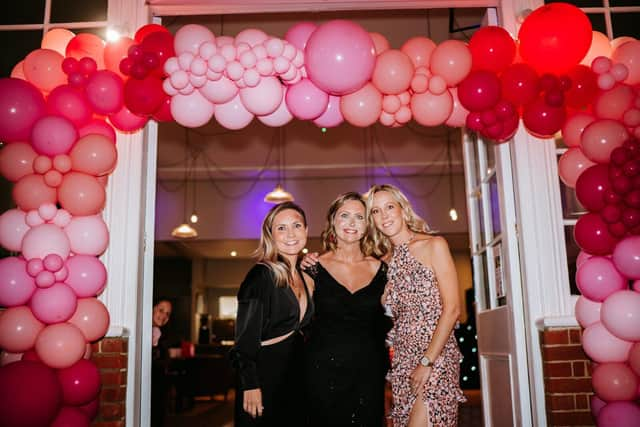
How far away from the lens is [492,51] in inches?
116

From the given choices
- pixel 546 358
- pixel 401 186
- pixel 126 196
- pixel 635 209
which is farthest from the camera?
pixel 401 186

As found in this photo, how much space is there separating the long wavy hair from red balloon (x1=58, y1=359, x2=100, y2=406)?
1398 millimetres

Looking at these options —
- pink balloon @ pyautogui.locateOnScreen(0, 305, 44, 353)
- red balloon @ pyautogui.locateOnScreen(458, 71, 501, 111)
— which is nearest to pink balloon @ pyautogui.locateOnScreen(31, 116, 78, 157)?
pink balloon @ pyautogui.locateOnScreen(0, 305, 44, 353)

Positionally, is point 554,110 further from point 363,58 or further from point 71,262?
point 71,262

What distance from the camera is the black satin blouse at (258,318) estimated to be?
2.81 meters

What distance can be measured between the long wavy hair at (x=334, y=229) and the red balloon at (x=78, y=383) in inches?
55.0

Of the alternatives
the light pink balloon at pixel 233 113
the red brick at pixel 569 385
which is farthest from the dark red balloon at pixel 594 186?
the light pink balloon at pixel 233 113

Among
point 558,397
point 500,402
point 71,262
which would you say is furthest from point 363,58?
point 500,402

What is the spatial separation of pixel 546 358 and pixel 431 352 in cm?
67

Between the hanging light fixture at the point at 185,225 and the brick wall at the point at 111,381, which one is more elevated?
the hanging light fixture at the point at 185,225

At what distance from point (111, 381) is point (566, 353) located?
2.37 metres

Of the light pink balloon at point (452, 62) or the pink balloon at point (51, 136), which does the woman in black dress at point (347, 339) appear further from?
the pink balloon at point (51, 136)

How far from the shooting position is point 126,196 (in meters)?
3.29

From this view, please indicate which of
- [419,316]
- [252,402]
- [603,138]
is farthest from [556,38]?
[252,402]
